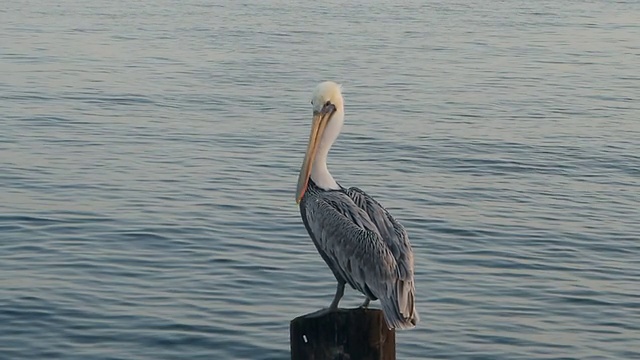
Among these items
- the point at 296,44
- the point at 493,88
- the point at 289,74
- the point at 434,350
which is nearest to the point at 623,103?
the point at 493,88

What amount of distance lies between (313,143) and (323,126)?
0.67 feet

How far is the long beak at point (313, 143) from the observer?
7393 mm

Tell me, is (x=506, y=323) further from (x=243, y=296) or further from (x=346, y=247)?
(x=346, y=247)

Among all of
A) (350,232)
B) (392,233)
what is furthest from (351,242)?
(392,233)

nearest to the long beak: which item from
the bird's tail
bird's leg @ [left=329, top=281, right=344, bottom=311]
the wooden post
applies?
bird's leg @ [left=329, top=281, right=344, bottom=311]

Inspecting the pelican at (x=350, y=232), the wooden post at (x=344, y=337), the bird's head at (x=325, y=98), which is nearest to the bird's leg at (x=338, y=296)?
the pelican at (x=350, y=232)

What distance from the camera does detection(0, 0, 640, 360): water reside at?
9680mm

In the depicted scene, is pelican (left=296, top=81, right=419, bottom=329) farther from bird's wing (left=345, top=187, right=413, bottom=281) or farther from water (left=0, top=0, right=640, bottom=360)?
water (left=0, top=0, right=640, bottom=360)

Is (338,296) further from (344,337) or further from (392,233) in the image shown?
(344,337)

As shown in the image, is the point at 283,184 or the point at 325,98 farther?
the point at 283,184

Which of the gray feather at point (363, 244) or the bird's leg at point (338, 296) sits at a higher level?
the gray feather at point (363, 244)

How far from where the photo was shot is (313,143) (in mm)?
7488

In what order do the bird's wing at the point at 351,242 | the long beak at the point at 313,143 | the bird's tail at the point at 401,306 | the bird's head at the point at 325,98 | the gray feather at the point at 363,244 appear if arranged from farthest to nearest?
the bird's head at the point at 325,98 → the long beak at the point at 313,143 → the bird's wing at the point at 351,242 → the gray feather at the point at 363,244 → the bird's tail at the point at 401,306

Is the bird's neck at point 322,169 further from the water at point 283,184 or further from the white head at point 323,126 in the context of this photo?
the water at point 283,184
